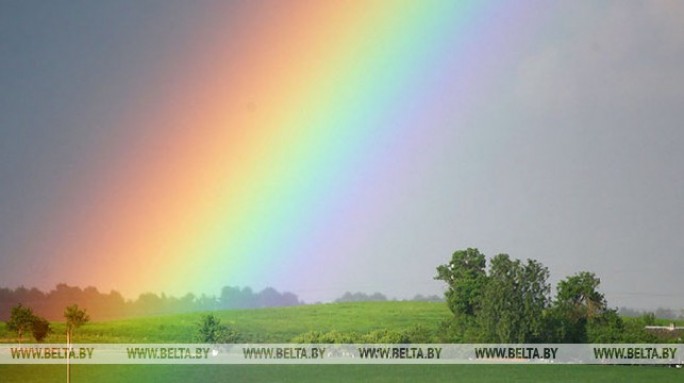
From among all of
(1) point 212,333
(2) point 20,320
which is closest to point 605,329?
(1) point 212,333

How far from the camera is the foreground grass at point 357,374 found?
181ft

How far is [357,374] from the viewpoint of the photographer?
58.2 meters

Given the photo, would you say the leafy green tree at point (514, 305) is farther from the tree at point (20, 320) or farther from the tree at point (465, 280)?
the tree at point (20, 320)

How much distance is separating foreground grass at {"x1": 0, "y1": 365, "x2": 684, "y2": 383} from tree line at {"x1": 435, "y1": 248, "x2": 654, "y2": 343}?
5086mm

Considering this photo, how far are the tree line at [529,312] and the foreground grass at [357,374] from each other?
200 inches

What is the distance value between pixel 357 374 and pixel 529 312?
12621 mm

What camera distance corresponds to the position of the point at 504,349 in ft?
215

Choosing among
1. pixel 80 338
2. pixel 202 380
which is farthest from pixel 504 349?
pixel 80 338

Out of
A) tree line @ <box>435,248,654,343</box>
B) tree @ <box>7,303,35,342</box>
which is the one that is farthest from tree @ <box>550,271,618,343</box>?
tree @ <box>7,303,35,342</box>

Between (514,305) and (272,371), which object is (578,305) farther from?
(272,371)

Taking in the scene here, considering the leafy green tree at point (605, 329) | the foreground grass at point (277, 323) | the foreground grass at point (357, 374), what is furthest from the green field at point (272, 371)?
the leafy green tree at point (605, 329)

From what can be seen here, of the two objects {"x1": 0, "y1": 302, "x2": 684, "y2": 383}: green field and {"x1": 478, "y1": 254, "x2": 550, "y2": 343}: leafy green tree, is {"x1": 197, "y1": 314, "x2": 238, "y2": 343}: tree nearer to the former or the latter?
{"x1": 0, "y1": 302, "x2": 684, "y2": 383}: green field

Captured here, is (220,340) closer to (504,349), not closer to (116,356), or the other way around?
(116,356)

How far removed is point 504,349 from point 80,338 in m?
34.8
